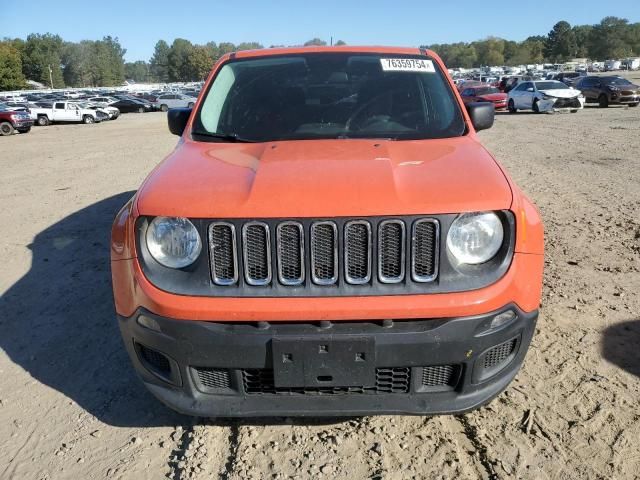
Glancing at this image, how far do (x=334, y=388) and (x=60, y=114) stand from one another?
124 feet

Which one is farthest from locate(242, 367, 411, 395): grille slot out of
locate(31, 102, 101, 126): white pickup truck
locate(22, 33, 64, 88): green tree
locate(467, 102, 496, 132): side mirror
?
locate(22, 33, 64, 88): green tree

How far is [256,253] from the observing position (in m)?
2.40

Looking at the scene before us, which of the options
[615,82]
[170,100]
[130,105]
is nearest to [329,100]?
[615,82]

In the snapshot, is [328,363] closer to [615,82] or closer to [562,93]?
[562,93]

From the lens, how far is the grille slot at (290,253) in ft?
7.73

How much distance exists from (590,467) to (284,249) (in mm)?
1762

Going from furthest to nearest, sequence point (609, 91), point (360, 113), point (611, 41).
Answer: point (611, 41) → point (609, 91) → point (360, 113)

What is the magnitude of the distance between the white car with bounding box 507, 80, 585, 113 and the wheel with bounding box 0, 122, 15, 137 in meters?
24.6

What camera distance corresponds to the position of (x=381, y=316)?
2.33 m

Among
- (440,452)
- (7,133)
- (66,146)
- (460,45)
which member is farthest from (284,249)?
(460,45)

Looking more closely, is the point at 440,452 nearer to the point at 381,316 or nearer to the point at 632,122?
the point at 381,316

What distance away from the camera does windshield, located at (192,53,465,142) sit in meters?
3.47

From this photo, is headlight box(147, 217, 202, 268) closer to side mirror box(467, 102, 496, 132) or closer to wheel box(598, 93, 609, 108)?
side mirror box(467, 102, 496, 132)

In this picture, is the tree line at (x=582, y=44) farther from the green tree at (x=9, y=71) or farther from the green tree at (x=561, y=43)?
the green tree at (x=9, y=71)
